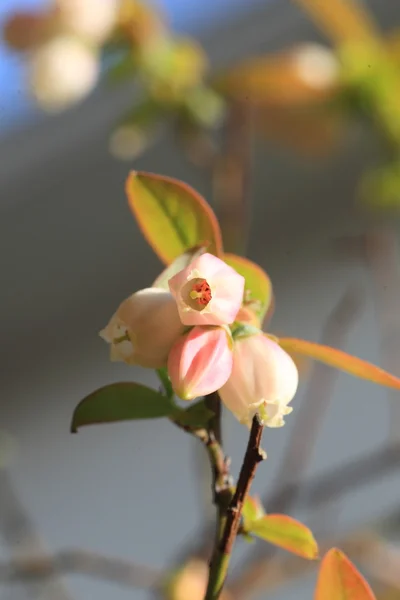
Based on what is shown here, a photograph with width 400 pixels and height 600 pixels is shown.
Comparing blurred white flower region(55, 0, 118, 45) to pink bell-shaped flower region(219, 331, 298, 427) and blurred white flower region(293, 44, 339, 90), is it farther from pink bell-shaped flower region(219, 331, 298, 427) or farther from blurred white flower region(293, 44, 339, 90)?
pink bell-shaped flower region(219, 331, 298, 427)

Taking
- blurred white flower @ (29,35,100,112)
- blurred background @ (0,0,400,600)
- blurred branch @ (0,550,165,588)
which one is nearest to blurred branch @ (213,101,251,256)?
blurred background @ (0,0,400,600)

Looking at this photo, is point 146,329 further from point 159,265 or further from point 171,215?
point 159,265

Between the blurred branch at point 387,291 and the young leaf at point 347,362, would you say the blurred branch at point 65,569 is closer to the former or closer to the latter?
the blurred branch at point 387,291

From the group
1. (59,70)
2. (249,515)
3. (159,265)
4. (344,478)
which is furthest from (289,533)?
(344,478)

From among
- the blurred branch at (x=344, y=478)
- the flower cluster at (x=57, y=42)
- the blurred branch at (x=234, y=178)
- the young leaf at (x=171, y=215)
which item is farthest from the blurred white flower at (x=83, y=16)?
the blurred branch at (x=344, y=478)

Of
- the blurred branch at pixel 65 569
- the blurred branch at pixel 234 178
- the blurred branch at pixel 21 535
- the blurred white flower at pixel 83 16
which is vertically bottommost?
the blurred branch at pixel 21 535

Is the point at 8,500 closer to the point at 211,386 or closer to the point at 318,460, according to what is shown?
the point at 318,460
